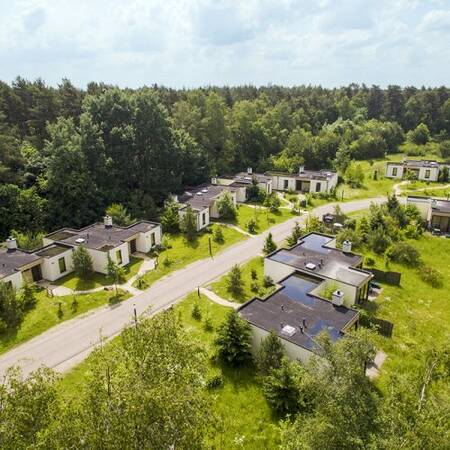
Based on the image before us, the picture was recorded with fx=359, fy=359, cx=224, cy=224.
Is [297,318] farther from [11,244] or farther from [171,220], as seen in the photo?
[11,244]

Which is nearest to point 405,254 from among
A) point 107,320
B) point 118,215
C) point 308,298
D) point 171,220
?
point 308,298

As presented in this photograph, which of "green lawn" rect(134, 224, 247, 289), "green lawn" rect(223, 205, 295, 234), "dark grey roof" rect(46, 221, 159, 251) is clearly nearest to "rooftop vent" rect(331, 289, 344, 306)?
"green lawn" rect(134, 224, 247, 289)

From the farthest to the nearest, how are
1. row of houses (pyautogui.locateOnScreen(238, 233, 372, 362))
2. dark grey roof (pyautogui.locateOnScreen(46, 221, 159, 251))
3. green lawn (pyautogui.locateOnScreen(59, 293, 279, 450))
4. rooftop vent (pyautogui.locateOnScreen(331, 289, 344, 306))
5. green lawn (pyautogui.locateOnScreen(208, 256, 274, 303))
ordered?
dark grey roof (pyautogui.locateOnScreen(46, 221, 159, 251)), green lawn (pyautogui.locateOnScreen(208, 256, 274, 303)), rooftop vent (pyautogui.locateOnScreen(331, 289, 344, 306)), row of houses (pyautogui.locateOnScreen(238, 233, 372, 362)), green lawn (pyautogui.locateOnScreen(59, 293, 279, 450))

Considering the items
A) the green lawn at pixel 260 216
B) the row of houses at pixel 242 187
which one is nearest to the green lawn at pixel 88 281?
the row of houses at pixel 242 187

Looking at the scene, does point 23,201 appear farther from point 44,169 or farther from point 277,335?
point 277,335

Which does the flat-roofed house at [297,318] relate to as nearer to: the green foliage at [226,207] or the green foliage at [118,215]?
the green foliage at [226,207]

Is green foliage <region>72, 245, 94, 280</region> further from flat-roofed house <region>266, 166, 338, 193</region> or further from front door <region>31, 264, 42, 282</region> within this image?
flat-roofed house <region>266, 166, 338, 193</region>

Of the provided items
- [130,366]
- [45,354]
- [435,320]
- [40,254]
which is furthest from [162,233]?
[130,366]
